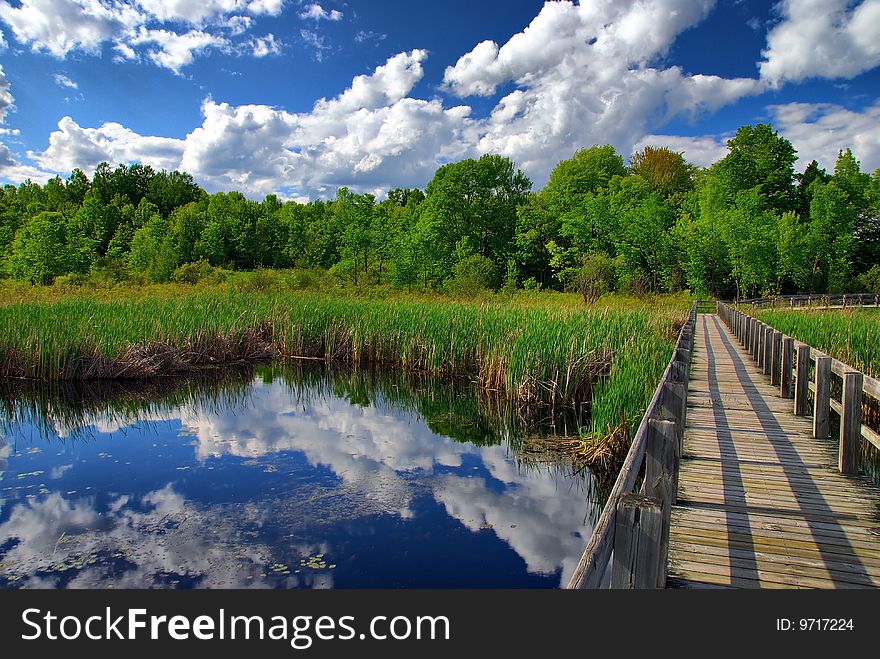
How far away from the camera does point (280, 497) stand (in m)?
6.29

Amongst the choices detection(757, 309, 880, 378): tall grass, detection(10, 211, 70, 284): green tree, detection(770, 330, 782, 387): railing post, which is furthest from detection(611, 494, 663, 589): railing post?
detection(10, 211, 70, 284): green tree

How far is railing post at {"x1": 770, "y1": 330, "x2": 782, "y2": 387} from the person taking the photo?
32.9ft

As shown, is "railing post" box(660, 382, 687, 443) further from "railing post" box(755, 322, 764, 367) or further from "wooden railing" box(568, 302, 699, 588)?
"railing post" box(755, 322, 764, 367)

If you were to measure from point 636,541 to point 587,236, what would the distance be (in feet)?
139

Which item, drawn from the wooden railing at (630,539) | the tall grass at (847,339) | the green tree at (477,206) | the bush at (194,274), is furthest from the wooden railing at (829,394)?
the green tree at (477,206)

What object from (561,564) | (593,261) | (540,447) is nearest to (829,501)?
(561,564)

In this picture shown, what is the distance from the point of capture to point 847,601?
9.85 ft

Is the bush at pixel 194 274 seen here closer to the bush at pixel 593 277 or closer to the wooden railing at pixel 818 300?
the bush at pixel 593 277

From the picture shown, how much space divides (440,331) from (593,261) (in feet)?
66.4

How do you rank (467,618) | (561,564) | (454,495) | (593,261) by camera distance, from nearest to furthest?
(467,618) < (561,564) < (454,495) < (593,261)

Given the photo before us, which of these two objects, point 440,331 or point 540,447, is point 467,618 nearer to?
point 540,447

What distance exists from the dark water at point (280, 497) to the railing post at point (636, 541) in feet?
7.49

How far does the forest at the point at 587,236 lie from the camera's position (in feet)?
119

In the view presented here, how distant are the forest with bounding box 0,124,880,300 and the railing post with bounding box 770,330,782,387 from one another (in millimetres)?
16757
